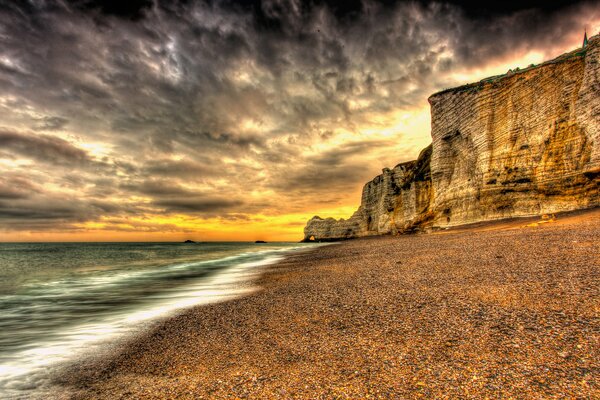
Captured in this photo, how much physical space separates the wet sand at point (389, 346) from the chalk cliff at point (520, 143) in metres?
18.9

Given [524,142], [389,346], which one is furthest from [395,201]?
[389,346]

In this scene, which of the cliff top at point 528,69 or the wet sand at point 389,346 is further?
the cliff top at point 528,69

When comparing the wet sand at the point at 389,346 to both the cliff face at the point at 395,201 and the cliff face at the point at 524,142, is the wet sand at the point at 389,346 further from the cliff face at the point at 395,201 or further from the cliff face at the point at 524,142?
the cliff face at the point at 395,201

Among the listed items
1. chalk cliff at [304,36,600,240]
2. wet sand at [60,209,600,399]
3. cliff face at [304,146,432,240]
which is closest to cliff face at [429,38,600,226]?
chalk cliff at [304,36,600,240]

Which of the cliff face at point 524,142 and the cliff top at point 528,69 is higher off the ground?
the cliff top at point 528,69

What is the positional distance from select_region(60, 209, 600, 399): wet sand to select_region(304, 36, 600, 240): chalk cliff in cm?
1885

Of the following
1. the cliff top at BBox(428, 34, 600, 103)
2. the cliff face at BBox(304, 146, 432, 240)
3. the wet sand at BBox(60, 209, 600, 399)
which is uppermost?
the cliff top at BBox(428, 34, 600, 103)

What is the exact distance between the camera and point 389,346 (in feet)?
13.1

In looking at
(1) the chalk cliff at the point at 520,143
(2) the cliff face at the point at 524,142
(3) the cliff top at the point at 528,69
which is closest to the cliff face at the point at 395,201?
(1) the chalk cliff at the point at 520,143

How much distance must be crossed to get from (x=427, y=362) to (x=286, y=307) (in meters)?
3.85

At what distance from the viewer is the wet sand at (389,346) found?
303 centimetres

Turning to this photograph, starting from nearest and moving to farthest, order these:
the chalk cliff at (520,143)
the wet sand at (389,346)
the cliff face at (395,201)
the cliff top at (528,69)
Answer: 1. the wet sand at (389,346)
2. the chalk cliff at (520,143)
3. the cliff top at (528,69)
4. the cliff face at (395,201)

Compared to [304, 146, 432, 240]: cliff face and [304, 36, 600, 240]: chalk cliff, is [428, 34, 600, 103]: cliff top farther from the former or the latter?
[304, 146, 432, 240]: cliff face

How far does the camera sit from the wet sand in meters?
3.03
